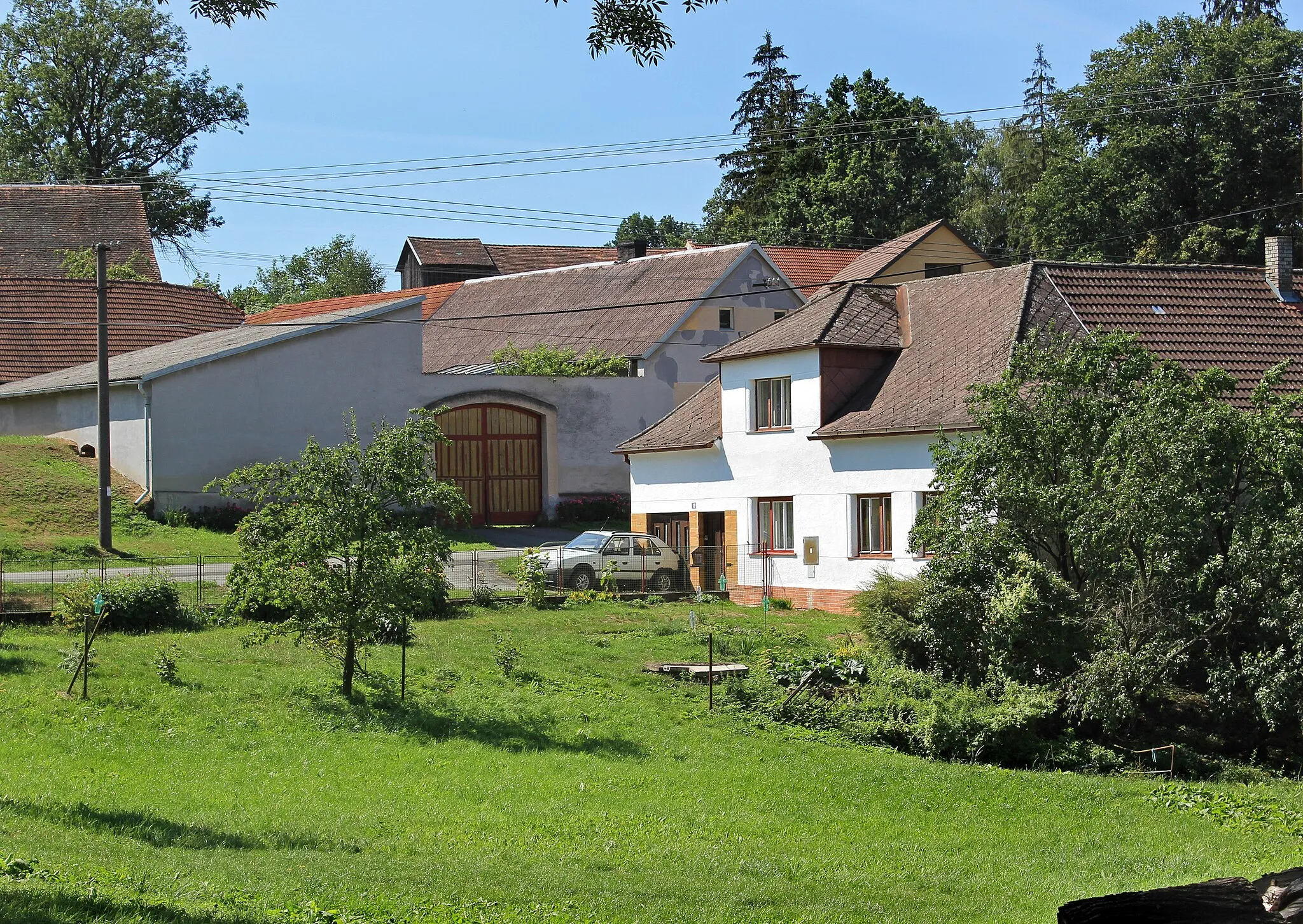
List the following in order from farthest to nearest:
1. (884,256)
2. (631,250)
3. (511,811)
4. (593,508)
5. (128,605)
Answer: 1. (631,250)
2. (884,256)
3. (593,508)
4. (128,605)
5. (511,811)

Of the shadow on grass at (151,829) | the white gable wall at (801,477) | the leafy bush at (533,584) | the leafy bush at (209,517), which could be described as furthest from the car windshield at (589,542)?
the shadow on grass at (151,829)

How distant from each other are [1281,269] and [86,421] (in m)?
29.9

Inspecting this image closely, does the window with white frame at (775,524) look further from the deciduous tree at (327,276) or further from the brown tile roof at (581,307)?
the deciduous tree at (327,276)

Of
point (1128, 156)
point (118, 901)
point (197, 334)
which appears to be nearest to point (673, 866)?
point (118, 901)

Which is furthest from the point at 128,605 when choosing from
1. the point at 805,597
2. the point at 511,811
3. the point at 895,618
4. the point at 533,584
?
the point at 805,597

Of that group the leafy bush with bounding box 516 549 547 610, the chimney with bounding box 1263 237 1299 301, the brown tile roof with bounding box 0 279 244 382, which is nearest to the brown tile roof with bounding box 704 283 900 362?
the leafy bush with bounding box 516 549 547 610

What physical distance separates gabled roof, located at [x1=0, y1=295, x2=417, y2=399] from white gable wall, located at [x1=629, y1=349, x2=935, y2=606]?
1053 centimetres

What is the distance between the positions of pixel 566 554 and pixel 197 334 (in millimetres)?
21658

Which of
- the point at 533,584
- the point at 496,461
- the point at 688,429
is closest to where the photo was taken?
the point at 533,584

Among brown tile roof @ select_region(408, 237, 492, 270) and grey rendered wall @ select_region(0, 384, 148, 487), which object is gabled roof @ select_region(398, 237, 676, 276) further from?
grey rendered wall @ select_region(0, 384, 148, 487)

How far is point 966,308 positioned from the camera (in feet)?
99.3

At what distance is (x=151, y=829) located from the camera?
11945 mm

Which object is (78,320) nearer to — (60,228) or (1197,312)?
(60,228)

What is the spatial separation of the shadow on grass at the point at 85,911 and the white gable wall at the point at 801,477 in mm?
19422
